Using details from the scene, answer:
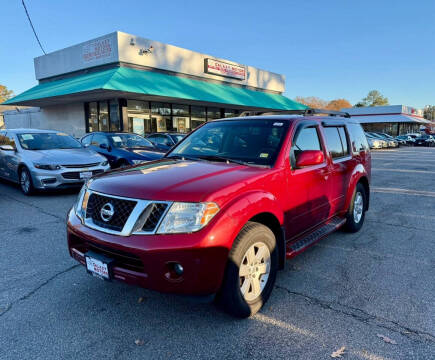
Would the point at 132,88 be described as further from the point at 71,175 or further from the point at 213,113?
the point at 213,113

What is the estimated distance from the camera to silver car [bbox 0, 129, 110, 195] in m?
7.46

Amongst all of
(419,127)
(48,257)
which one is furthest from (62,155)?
(419,127)

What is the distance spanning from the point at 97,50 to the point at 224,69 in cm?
874

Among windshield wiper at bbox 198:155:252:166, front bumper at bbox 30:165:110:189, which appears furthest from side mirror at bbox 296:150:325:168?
front bumper at bbox 30:165:110:189

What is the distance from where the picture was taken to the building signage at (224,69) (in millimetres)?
21594

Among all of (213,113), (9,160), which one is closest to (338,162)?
(9,160)

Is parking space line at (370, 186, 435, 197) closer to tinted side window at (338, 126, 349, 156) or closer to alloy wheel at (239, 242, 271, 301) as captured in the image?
tinted side window at (338, 126, 349, 156)

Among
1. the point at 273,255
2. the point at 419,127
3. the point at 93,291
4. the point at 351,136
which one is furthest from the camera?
the point at 419,127

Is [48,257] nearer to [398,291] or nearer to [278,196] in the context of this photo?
[278,196]

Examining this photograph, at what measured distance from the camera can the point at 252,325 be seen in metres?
2.75

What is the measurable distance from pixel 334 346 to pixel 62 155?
7344 millimetres

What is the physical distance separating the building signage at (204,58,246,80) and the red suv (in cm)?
1872

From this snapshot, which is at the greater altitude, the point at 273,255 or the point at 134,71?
the point at 134,71

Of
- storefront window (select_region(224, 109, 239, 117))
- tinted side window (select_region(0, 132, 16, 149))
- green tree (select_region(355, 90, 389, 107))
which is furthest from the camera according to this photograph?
green tree (select_region(355, 90, 389, 107))
